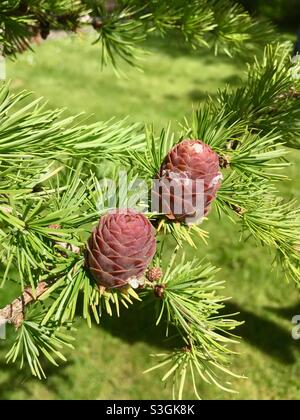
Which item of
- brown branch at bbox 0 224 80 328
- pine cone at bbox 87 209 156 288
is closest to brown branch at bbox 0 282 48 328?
brown branch at bbox 0 224 80 328

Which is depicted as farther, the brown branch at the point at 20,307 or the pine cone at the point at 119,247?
the brown branch at the point at 20,307

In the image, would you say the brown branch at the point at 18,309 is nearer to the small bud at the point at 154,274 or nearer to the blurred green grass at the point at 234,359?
the small bud at the point at 154,274

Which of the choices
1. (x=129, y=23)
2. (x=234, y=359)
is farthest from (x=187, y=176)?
(x=234, y=359)

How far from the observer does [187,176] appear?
1132 millimetres

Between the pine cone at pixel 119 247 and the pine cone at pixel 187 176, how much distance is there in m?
0.09

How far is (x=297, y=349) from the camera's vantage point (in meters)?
3.58

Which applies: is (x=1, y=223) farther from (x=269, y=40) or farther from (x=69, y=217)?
(x=269, y=40)

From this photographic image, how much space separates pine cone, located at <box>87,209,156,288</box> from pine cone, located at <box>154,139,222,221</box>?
0.09 m

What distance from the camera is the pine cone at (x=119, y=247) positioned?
40.8 inches

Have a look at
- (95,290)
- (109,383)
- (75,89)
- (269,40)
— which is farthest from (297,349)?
(75,89)

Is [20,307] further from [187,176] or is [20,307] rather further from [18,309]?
[187,176]

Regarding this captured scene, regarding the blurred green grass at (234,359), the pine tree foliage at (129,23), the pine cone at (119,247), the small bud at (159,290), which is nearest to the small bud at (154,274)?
the small bud at (159,290)

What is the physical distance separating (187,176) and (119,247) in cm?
21
